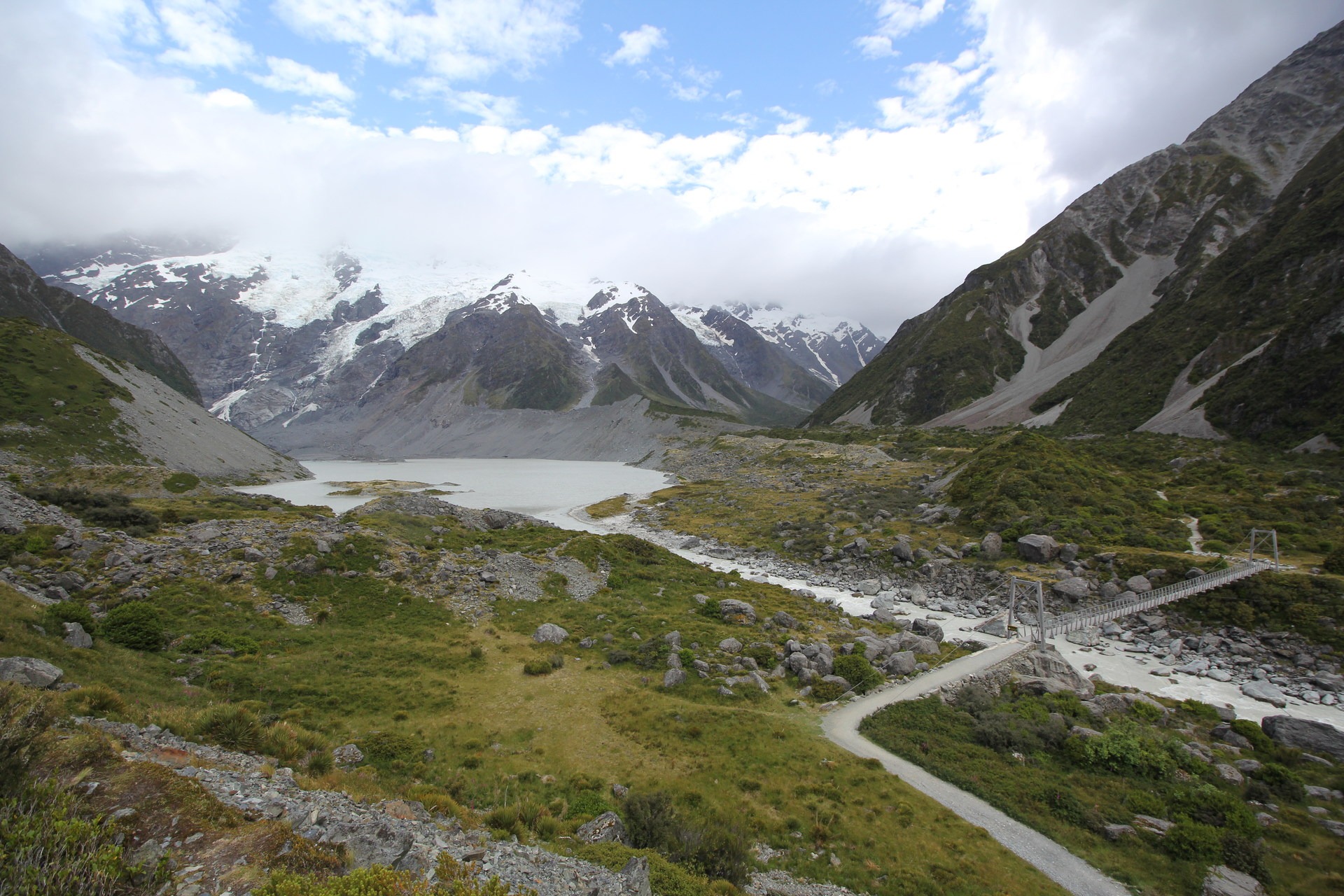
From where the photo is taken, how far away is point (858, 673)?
2486cm

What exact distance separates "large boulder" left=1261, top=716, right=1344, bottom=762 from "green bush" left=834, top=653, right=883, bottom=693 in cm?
1296

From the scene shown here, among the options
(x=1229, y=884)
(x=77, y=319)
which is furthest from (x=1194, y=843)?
(x=77, y=319)

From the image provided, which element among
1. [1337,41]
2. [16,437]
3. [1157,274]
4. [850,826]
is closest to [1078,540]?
[850,826]

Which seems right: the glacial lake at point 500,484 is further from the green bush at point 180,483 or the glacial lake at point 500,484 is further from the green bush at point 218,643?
the green bush at point 218,643

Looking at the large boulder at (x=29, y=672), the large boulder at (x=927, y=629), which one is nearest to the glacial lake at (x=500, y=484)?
the large boulder at (x=927, y=629)

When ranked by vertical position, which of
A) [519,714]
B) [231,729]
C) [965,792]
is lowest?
[965,792]

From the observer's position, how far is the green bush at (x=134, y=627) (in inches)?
742

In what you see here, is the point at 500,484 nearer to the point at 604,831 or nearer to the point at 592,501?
the point at 592,501

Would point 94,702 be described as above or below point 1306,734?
above

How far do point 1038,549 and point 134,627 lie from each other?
1948 inches

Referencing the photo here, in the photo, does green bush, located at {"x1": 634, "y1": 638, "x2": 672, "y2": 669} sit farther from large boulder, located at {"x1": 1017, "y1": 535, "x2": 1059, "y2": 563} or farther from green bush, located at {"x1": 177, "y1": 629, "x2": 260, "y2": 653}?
large boulder, located at {"x1": 1017, "y1": 535, "x2": 1059, "y2": 563}

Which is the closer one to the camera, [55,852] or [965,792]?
[55,852]

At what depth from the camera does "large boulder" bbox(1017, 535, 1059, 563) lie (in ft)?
130

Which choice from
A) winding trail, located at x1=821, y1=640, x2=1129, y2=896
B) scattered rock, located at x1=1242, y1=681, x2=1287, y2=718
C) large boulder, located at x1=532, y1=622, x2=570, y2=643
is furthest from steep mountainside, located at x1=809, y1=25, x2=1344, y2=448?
large boulder, located at x1=532, y1=622, x2=570, y2=643
